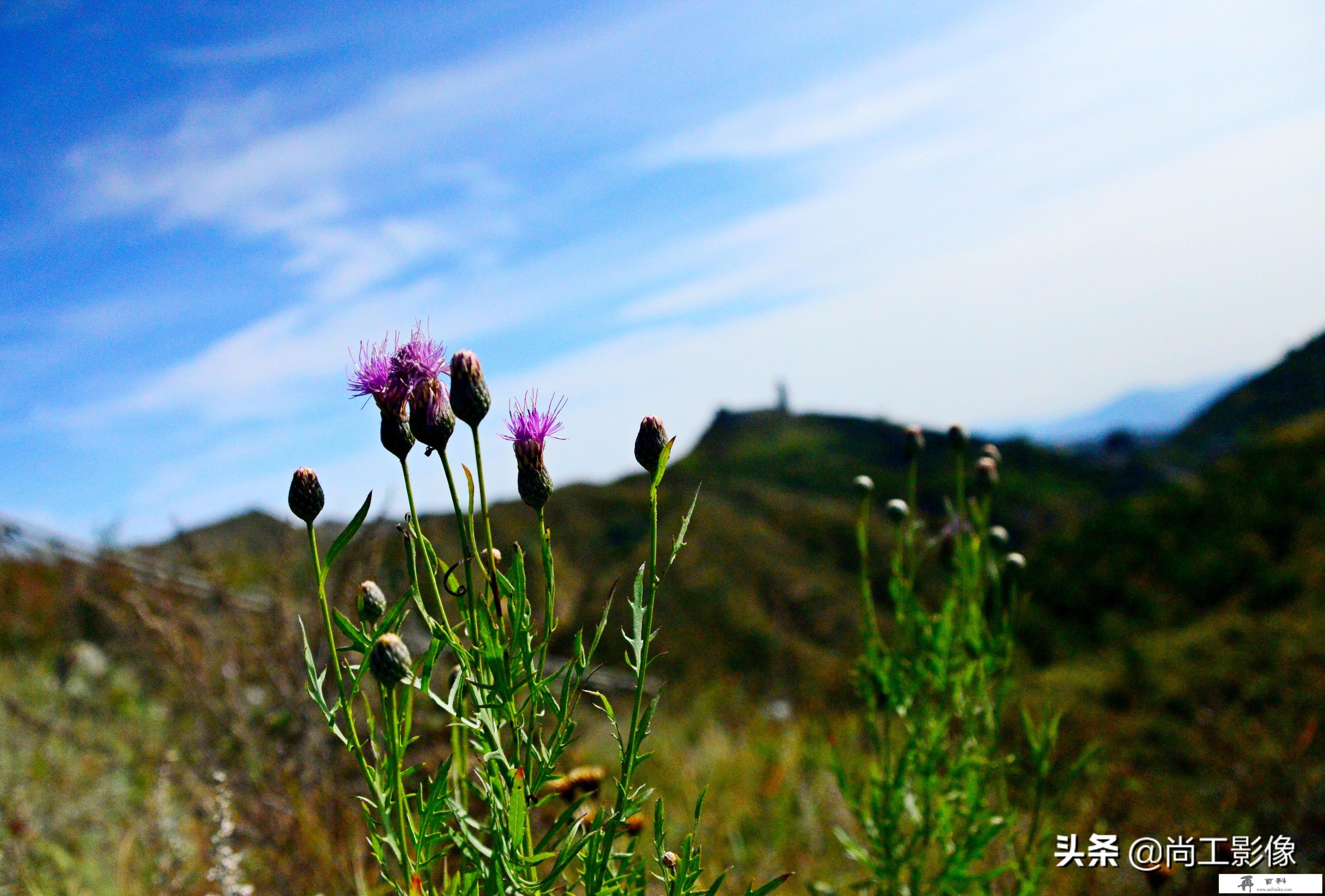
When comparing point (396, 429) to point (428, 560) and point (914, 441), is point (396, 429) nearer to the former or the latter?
point (428, 560)

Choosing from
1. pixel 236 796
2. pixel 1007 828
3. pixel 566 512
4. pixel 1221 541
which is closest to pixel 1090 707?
pixel 1221 541

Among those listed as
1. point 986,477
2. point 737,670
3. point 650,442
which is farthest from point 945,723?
point 737,670

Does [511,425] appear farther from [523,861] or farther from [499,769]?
[523,861]

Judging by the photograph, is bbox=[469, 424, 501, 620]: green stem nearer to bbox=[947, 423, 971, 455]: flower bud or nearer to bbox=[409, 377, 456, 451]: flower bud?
bbox=[409, 377, 456, 451]: flower bud

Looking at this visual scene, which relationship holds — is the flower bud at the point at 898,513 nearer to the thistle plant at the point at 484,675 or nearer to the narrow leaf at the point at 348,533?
the thistle plant at the point at 484,675

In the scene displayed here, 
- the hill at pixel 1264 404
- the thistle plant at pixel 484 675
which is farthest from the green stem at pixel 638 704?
the hill at pixel 1264 404

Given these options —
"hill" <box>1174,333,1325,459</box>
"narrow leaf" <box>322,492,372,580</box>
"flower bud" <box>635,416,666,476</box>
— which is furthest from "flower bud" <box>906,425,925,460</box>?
"hill" <box>1174,333,1325,459</box>

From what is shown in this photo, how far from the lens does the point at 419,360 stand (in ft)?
4.00

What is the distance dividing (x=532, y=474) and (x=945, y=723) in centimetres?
142

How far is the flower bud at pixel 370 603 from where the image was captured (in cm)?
132

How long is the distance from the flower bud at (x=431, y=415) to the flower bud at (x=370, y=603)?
272 mm

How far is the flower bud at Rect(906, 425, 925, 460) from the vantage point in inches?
99.3

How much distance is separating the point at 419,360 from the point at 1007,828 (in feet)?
6.21

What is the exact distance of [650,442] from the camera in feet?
4.11
